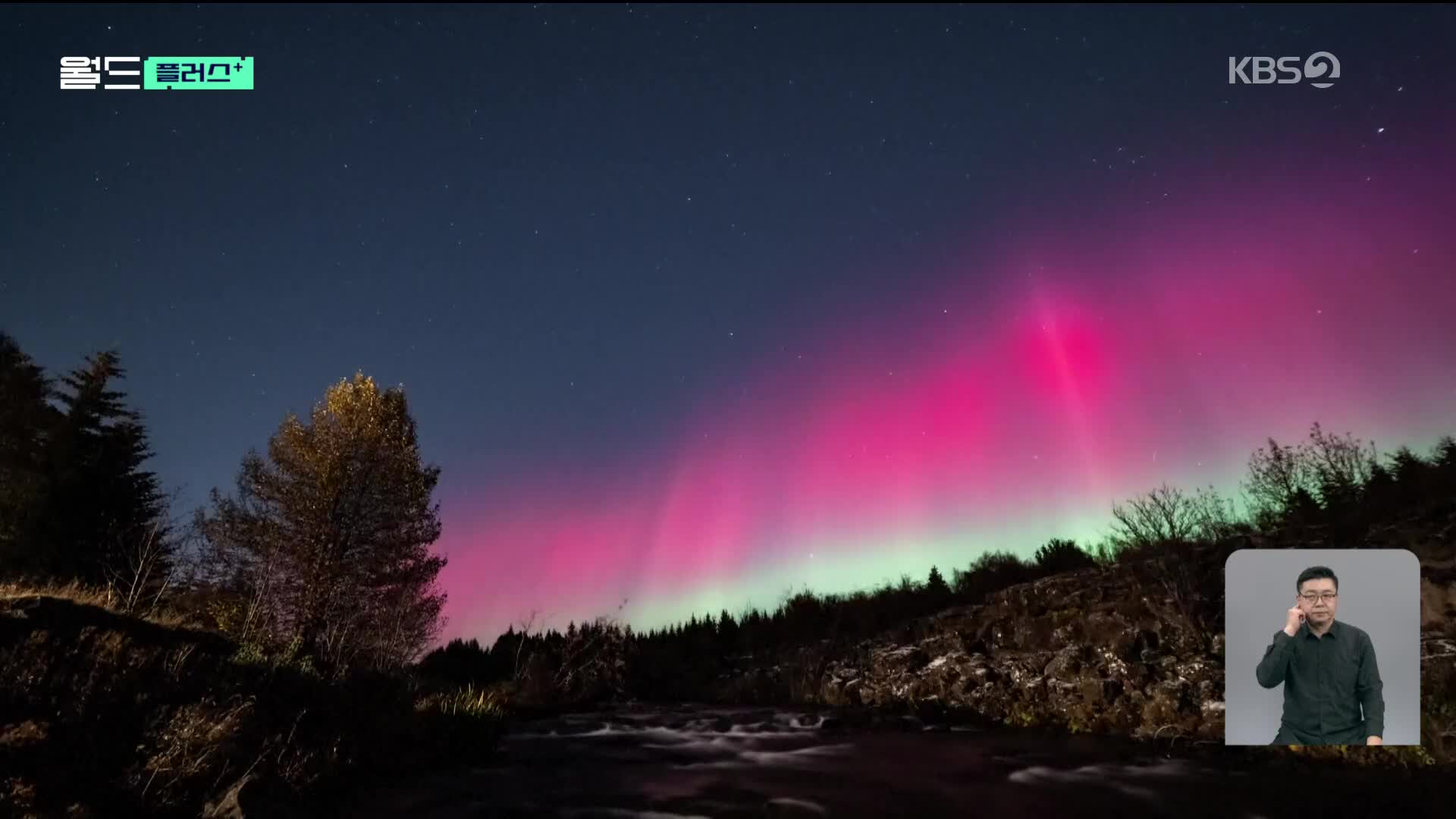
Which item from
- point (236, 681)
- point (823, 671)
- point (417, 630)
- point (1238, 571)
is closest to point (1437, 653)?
point (1238, 571)

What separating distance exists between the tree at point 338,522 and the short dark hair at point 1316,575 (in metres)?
26.8

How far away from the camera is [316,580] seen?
28.8 m

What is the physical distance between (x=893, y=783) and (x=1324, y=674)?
578 cm

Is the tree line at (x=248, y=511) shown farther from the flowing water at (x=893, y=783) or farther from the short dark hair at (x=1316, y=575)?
the short dark hair at (x=1316, y=575)

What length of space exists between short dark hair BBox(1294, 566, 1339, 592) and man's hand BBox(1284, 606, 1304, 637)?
392mm

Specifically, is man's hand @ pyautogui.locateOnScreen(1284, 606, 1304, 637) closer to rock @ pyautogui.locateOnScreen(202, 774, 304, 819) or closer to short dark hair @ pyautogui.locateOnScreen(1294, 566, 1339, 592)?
short dark hair @ pyautogui.locateOnScreen(1294, 566, 1339, 592)

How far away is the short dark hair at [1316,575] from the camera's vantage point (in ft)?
30.3

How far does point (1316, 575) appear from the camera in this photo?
30.6 feet

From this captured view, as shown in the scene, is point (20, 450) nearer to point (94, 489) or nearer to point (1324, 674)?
point (94, 489)

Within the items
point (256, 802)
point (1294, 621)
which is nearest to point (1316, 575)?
point (1294, 621)

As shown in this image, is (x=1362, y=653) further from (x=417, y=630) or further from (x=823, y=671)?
(x=417, y=630)

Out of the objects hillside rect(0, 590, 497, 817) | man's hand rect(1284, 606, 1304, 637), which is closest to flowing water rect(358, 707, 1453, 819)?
hillside rect(0, 590, 497, 817)

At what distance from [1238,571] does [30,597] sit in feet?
56.7

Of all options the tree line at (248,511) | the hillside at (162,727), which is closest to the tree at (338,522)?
the tree line at (248,511)
